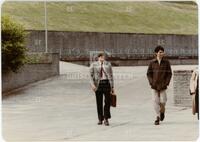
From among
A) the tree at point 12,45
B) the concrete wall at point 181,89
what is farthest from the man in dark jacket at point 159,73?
the tree at point 12,45

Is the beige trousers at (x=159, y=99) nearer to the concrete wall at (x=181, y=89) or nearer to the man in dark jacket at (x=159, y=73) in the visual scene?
the man in dark jacket at (x=159, y=73)

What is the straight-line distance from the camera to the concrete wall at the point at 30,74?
795 inches

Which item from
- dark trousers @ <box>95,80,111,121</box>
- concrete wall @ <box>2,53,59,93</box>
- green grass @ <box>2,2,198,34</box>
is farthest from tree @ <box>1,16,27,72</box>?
dark trousers @ <box>95,80,111,121</box>

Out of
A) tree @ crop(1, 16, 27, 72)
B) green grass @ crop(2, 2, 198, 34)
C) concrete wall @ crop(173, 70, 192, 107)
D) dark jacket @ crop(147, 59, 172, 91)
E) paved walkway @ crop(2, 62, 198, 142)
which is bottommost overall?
paved walkway @ crop(2, 62, 198, 142)

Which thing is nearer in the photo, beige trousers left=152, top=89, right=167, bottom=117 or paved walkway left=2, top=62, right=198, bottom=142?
paved walkway left=2, top=62, right=198, bottom=142

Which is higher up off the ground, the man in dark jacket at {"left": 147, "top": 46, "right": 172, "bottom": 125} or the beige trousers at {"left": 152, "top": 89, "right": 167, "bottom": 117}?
the man in dark jacket at {"left": 147, "top": 46, "right": 172, "bottom": 125}

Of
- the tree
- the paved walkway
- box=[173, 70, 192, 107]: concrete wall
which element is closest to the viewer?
the paved walkway

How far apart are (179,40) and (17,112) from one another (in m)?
17.7

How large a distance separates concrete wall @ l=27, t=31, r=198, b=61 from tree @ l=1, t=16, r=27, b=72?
10766 mm

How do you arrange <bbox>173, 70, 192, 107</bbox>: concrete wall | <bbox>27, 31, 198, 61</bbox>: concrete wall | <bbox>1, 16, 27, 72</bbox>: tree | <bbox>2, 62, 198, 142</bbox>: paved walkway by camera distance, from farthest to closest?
<bbox>27, 31, 198, 61</bbox>: concrete wall → <bbox>1, 16, 27, 72</bbox>: tree → <bbox>173, 70, 192, 107</bbox>: concrete wall → <bbox>2, 62, 198, 142</bbox>: paved walkway

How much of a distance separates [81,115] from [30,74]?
809 centimetres

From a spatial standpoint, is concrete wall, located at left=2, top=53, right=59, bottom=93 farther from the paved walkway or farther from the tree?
the tree

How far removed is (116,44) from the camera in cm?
3306

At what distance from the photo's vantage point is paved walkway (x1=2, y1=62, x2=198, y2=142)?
400 inches
